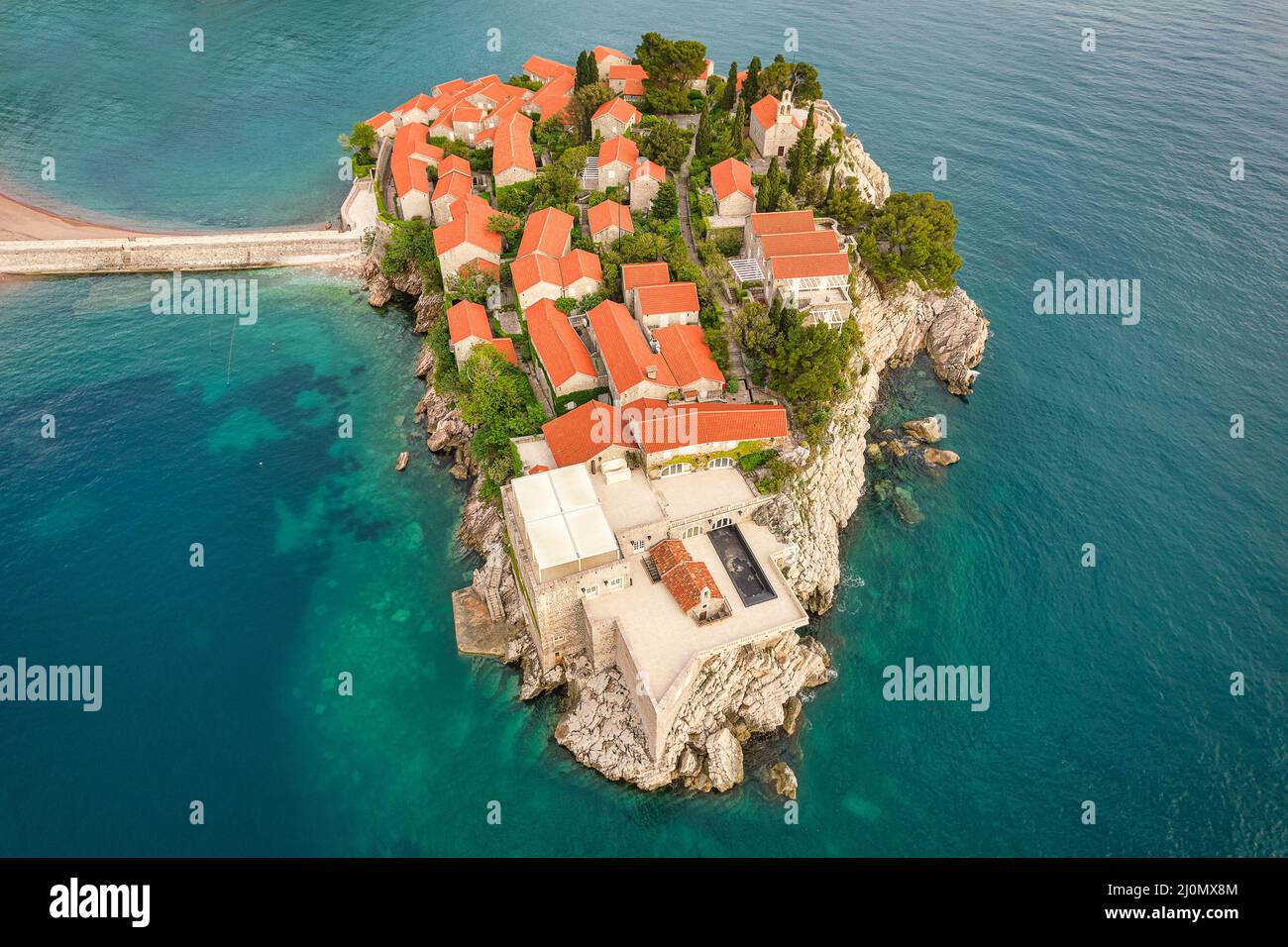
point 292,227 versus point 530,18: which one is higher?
point 530,18

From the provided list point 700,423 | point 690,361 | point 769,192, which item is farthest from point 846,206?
point 700,423

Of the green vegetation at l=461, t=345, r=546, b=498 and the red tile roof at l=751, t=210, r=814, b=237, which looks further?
the red tile roof at l=751, t=210, r=814, b=237

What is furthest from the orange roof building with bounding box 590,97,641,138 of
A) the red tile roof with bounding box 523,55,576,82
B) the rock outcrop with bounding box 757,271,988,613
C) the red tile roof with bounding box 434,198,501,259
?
the rock outcrop with bounding box 757,271,988,613

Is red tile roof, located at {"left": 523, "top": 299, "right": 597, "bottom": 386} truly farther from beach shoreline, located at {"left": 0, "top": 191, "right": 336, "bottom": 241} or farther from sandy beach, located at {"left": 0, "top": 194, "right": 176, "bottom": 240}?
sandy beach, located at {"left": 0, "top": 194, "right": 176, "bottom": 240}

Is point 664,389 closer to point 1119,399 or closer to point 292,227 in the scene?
point 1119,399

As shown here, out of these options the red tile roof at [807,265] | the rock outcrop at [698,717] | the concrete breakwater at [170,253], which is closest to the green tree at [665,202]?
the red tile roof at [807,265]

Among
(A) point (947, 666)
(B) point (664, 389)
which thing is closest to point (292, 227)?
(B) point (664, 389)

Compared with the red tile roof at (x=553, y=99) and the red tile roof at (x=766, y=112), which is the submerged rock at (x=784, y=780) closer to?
the red tile roof at (x=766, y=112)
